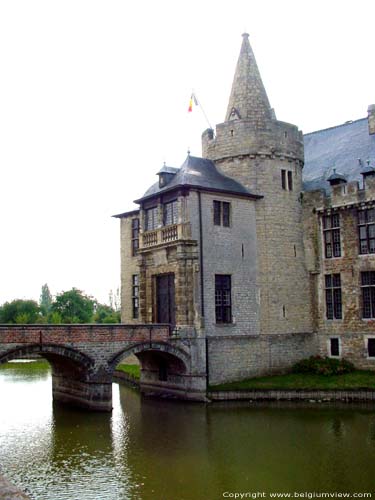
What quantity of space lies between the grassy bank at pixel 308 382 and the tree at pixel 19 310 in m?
46.4

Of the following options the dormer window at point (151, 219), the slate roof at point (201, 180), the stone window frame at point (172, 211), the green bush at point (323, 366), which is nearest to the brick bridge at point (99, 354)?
the stone window frame at point (172, 211)

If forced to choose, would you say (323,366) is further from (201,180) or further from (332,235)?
(201,180)

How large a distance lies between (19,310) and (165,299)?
45941mm

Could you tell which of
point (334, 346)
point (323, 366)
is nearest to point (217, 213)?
point (323, 366)

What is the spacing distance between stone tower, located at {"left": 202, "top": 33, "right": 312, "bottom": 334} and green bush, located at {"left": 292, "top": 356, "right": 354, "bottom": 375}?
64.2 inches

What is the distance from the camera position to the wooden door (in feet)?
91.8

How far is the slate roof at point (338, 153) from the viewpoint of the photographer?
99.2 ft

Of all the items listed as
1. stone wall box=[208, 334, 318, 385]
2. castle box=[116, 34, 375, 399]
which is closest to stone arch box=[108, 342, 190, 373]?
castle box=[116, 34, 375, 399]

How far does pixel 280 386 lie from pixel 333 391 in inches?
88.6

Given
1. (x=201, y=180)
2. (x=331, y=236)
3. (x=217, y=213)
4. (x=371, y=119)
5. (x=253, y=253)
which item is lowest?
(x=253, y=253)

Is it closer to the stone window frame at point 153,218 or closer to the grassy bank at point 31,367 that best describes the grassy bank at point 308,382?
the stone window frame at point 153,218

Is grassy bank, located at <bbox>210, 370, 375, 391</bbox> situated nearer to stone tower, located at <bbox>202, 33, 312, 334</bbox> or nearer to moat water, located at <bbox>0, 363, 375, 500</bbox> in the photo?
moat water, located at <bbox>0, 363, 375, 500</bbox>

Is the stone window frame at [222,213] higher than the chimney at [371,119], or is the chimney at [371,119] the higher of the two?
the chimney at [371,119]

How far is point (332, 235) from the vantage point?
29.6m
